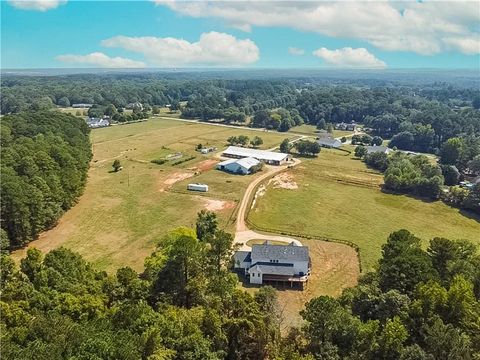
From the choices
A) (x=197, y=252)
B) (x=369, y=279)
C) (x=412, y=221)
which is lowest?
(x=412, y=221)

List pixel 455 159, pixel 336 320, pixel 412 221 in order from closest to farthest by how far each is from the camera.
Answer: pixel 336 320 → pixel 412 221 → pixel 455 159

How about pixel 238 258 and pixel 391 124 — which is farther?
pixel 391 124

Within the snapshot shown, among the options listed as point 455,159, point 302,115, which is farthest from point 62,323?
point 302,115

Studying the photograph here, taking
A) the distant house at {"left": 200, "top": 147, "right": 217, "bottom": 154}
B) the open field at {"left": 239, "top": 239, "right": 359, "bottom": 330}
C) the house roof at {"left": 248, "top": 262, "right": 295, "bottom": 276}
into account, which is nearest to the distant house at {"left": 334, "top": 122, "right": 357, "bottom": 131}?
the distant house at {"left": 200, "top": 147, "right": 217, "bottom": 154}

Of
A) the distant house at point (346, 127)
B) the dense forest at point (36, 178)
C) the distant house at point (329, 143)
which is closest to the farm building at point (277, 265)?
the dense forest at point (36, 178)

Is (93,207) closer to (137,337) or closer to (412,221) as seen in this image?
(137,337)

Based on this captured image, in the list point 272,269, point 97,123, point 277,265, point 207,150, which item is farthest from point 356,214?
point 97,123

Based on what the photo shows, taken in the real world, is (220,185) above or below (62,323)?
below

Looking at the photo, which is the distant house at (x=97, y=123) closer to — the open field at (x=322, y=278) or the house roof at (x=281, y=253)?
the open field at (x=322, y=278)
